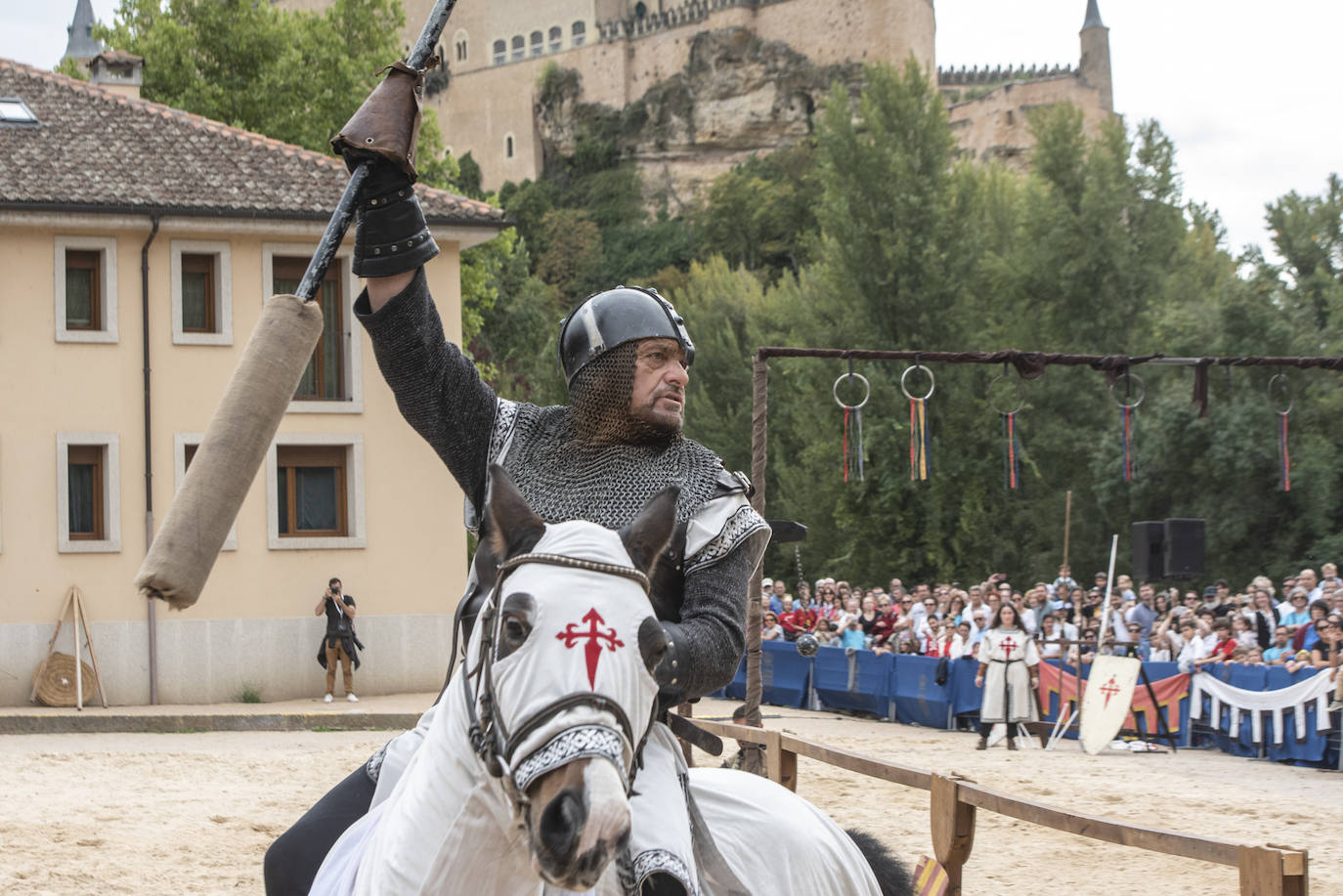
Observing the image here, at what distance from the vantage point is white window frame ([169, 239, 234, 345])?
22.6 metres

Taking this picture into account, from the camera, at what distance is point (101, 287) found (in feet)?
73.4

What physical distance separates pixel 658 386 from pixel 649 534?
35.1 inches

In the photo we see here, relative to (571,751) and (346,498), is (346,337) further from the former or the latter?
(571,751)

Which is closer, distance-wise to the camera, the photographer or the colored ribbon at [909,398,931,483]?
the colored ribbon at [909,398,931,483]

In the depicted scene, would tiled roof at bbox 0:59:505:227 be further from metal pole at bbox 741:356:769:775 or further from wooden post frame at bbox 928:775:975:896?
wooden post frame at bbox 928:775:975:896

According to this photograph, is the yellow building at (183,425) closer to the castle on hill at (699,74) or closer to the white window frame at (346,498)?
the white window frame at (346,498)

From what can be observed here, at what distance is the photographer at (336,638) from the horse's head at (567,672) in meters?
19.9

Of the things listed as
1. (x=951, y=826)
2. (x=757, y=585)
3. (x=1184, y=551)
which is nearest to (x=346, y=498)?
(x=757, y=585)

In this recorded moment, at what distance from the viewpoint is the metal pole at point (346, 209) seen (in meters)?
2.98

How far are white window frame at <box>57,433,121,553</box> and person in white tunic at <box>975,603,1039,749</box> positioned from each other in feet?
41.2

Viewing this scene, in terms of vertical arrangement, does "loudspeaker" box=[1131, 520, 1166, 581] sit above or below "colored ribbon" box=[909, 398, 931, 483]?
below

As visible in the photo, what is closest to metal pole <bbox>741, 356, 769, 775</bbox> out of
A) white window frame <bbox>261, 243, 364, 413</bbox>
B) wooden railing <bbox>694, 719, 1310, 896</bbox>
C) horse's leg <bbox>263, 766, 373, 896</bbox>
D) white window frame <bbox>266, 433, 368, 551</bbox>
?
wooden railing <bbox>694, 719, 1310, 896</bbox>

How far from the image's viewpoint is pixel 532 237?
86.4 metres

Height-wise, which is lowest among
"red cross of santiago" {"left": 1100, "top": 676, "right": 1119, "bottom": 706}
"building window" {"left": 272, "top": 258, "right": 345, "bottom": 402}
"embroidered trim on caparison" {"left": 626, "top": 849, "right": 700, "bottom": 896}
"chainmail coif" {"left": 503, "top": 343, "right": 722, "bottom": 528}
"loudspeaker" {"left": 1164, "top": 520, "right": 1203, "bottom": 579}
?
"red cross of santiago" {"left": 1100, "top": 676, "right": 1119, "bottom": 706}
